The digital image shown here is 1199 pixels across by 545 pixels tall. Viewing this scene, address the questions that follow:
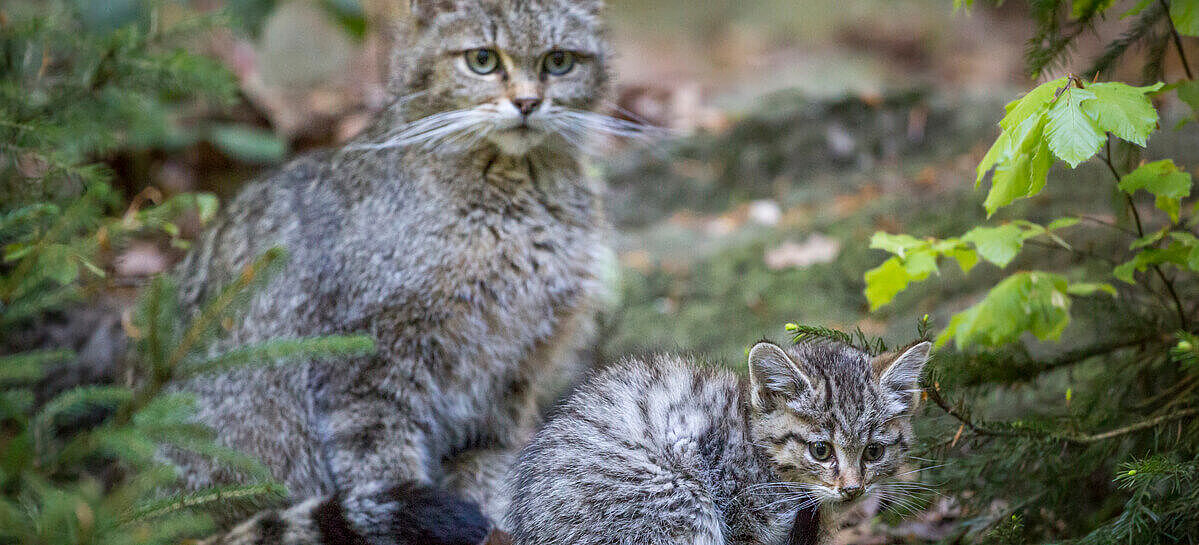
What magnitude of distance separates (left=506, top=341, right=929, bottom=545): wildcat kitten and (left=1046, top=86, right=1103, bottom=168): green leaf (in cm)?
84

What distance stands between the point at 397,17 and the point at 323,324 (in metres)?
1.54

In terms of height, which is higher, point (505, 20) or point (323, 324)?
point (505, 20)

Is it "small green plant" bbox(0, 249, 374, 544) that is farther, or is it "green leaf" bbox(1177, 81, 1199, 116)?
"green leaf" bbox(1177, 81, 1199, 116)

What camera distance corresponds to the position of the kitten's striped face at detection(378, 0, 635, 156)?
12.3ft

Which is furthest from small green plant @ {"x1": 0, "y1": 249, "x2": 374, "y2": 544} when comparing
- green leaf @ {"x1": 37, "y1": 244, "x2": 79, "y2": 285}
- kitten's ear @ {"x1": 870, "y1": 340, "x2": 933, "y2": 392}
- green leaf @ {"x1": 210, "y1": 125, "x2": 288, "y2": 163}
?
green leaf @ {"x1": 210, "y1": 125, "x2": 288, "y2": 163}

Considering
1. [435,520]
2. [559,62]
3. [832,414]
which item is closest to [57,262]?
[435,520]

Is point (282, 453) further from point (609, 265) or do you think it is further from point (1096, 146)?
point (1096, 146)

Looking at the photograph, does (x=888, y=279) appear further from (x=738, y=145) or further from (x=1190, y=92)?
(x=738, y=145)

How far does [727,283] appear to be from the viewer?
625 centimetres

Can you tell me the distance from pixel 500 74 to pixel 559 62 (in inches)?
11.2

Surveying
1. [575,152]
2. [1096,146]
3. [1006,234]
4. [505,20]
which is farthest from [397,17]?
[1096,146]

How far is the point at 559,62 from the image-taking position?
12.8 feet

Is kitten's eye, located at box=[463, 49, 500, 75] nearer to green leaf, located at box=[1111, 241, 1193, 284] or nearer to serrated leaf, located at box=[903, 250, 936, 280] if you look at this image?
serrated leaf, located at box=[903, 250, 936, 280]

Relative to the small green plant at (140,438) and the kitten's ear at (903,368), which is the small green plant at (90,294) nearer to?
the small green plant at (140,438)
